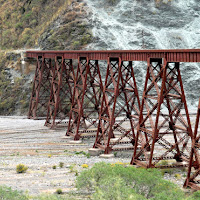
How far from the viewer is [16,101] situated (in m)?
43.8

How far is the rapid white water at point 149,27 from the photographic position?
141ft

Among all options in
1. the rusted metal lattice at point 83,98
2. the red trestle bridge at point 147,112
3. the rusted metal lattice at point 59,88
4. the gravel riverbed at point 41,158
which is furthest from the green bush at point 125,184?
the rusted metal lattice at point 59,88

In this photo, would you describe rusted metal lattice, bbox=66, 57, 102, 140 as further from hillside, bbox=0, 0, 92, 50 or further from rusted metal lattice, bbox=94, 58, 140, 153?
hillside, bbox=0, 0, 92, 50

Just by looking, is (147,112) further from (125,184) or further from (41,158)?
(41,158)

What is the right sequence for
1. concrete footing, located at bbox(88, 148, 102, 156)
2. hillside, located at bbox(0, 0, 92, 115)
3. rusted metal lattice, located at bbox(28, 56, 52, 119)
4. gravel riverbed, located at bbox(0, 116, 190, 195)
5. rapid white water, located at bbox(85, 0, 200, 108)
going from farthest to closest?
hillside, located at bbox(0, 0, 92, 115) → rapid white water, located at bbox(85, 0, 200, 108) → rusted metal lattice, located at bbox(28, 56, 52, 119) → concrete footing, located at bbox(88, 148, 102, 156) → gravel riverbed, located at bbox(0, 116, 190, 195)

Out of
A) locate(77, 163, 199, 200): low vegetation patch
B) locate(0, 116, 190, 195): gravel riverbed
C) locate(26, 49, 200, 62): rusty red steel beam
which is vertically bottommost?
locate(0, 116, 190, 195): gravel riverbed

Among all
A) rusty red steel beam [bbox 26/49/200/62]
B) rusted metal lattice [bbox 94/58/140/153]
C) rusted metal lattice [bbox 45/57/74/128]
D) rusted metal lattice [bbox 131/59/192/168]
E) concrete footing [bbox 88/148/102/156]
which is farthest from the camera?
rusted metal lattice [bbox 45/57/74/128]

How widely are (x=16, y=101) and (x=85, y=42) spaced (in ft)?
32.7

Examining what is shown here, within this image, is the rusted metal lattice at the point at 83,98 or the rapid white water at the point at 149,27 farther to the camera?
the rapid white water at the point at 149,27

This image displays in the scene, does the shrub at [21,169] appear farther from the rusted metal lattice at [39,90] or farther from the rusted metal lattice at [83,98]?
the rusted metal lattice at [39,90]

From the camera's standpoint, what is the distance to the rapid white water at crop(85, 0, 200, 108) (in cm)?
4312

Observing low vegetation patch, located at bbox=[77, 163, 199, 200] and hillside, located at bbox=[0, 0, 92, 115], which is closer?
low vegetation patch, located at bbox=[77, 163, 199, 200]

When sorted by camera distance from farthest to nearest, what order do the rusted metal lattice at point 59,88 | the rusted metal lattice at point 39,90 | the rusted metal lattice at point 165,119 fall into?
the rusted metal lattice at point 39,90 → the rusted metal lattice at point 59,88 → the rusted metal lattice at point 165,119

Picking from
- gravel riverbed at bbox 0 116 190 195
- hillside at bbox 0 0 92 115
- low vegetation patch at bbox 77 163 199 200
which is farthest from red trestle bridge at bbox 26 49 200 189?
hillside at bbox 0 0 92 115
